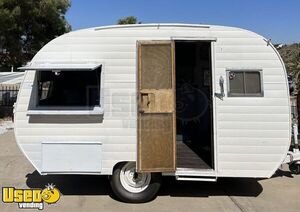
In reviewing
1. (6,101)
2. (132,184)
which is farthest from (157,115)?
(6,101)

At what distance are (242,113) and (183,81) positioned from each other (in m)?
3.47

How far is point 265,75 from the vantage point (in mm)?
5203

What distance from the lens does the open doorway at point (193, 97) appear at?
7699 millimetres

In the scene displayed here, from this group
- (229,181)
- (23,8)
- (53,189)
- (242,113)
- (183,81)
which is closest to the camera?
(242,113)

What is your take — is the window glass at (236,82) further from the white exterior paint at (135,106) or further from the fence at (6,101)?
the fence at (6,101)

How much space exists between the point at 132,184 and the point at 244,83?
2.48m

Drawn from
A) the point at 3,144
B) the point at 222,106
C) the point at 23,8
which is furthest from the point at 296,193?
the point at 23,8

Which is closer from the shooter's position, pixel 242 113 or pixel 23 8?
pixel 242 113

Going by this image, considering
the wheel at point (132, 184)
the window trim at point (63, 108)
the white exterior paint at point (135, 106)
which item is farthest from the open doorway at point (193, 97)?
the window trim at point (63, 108)

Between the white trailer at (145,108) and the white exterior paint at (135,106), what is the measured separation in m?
0.02

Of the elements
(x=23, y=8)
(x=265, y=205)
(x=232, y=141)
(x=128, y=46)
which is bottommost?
(x=265, y=205)

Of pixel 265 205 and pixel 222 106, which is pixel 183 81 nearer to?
pixel 222 106

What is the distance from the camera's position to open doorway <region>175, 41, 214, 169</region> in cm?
770

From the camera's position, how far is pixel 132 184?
5461 mm
